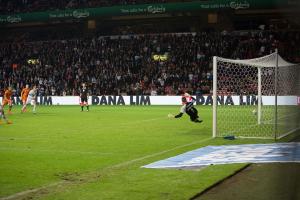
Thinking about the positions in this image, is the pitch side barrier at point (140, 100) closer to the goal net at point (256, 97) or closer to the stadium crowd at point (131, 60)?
the goal net at point (256, 97)

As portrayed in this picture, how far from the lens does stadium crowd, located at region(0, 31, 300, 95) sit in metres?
41.9

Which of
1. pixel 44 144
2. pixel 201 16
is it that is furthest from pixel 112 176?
pixel 201 16

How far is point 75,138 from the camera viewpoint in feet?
51.9

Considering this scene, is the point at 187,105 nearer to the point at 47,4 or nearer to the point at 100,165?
the point at 100,165

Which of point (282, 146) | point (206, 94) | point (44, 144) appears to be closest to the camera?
point (282, 146)

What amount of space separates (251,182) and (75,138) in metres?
8.74

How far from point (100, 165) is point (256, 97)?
79.5 feet

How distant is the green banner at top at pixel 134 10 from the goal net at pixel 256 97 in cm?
819

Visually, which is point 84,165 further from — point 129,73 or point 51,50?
point 51,50

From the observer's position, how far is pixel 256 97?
32.9m

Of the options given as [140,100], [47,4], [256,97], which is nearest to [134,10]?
[140,100]

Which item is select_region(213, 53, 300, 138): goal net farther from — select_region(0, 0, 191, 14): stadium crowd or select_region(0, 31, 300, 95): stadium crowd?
select_region(0, 0, 191, 14): stadium crowd

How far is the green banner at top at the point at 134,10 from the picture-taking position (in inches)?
1657

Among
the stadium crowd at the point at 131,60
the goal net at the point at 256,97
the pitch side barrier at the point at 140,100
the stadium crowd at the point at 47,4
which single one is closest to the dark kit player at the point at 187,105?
the goal net at the point at 256,97
